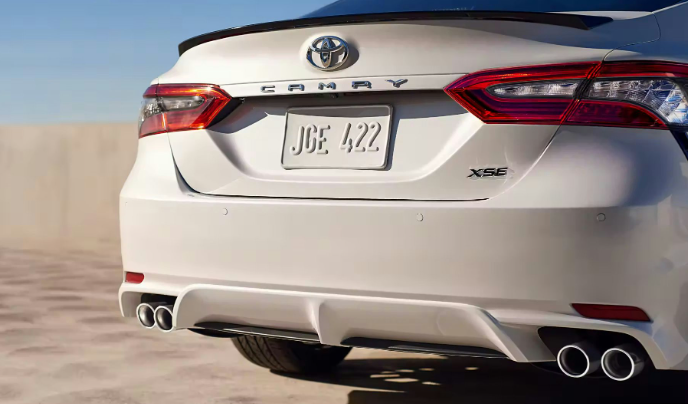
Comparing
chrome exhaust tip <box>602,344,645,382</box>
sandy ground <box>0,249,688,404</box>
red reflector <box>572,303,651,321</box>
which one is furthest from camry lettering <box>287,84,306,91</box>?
sandy ground <box>0,249,688,404</box>

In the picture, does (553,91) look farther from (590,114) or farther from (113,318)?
(113,318)

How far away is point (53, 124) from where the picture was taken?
738 inches

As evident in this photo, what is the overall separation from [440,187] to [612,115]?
49 cm

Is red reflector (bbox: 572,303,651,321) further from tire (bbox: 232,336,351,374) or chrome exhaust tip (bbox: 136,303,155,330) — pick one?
tire (bbox: 232,336,351,374)

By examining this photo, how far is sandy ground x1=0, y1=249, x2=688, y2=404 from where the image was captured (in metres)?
3.85

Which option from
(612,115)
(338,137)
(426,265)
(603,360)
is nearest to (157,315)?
(338,137)

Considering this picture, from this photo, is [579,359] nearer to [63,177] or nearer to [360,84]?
[360,84]

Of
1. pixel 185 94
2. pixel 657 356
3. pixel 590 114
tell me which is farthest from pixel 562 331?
pixel 185 94

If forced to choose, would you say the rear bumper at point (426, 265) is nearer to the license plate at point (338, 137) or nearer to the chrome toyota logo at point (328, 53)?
the license plate at point (338, 137)

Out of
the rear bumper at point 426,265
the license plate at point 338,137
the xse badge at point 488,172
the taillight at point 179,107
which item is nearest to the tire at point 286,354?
the rear bumper at point 426,265

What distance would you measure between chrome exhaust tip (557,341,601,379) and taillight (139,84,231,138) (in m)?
1.26

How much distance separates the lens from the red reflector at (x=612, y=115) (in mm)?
2475

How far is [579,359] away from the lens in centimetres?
256

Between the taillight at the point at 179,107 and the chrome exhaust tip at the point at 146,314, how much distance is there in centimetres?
57
